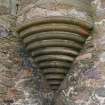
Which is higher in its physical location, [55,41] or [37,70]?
[55,41]

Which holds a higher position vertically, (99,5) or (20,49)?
(99,5)

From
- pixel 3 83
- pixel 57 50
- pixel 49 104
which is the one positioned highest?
pixel 57 50

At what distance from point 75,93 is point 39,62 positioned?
0.44 m

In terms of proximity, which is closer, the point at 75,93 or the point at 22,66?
the point at 75,93

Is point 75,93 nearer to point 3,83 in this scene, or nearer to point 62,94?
point 62,94

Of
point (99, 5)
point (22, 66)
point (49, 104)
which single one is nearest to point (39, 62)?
point (22, 66)

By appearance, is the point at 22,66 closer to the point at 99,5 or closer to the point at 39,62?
the point at 39,62

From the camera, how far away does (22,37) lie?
10.2ft

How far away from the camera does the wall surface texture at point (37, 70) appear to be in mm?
2861

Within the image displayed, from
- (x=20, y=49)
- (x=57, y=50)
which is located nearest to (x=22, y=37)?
(x=20, y=49)

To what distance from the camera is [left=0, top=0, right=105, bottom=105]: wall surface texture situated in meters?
2.86

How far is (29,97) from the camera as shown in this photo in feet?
10.1

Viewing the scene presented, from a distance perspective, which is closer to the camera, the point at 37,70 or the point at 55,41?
the point at 55,41

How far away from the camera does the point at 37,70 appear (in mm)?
3158
